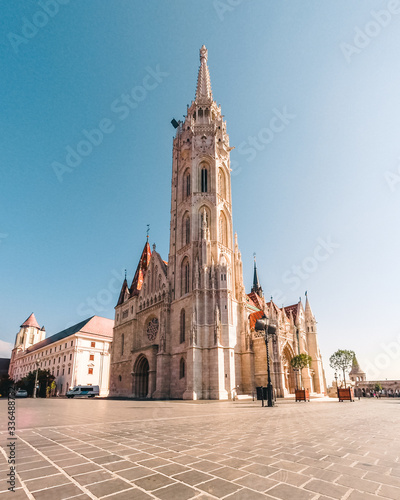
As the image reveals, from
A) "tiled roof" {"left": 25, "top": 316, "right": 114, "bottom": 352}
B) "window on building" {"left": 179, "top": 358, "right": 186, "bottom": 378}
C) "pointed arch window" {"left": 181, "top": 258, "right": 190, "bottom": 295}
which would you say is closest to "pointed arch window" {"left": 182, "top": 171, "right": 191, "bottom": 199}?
"pointed arch window" {"left": 181, "top": 258, "right": 190, "bottom": 295}

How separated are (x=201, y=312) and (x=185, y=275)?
606 centimetres

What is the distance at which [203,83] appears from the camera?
4875cm

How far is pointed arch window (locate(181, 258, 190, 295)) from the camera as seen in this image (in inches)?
1379

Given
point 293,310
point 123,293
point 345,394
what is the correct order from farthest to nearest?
point 123,293
point 293,310
point 345,394

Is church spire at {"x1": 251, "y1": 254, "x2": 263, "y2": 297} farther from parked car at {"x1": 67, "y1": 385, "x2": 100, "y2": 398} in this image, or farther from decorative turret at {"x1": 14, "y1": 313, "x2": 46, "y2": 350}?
decorative turret at {"x1": 14, "y1": 313, "x2": 46, "y2": 350}

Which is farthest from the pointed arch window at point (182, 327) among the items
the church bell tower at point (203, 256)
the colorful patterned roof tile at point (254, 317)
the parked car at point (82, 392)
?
the parked car at point (82, 392)

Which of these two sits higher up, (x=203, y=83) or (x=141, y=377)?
(x=203, y=83)

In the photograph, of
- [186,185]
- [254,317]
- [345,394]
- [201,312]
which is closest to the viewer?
[345,394]

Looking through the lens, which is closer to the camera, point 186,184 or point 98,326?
point 186,184

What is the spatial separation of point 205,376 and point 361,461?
26722 millimetres

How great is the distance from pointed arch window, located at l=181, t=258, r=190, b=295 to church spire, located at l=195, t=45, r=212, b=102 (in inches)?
1045

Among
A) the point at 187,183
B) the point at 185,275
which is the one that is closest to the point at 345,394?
the point at 185,275

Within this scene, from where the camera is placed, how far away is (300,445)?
5.46 metres

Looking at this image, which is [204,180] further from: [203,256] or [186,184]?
[203,256]
